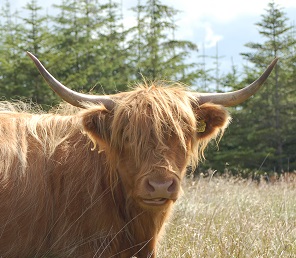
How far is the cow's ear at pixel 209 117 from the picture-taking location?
390 cm

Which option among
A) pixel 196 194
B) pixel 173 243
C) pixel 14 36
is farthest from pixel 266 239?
pixel 14 36

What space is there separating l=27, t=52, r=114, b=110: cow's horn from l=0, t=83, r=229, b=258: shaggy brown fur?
0.10m

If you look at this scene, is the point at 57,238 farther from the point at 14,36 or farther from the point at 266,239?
the point at 14,36

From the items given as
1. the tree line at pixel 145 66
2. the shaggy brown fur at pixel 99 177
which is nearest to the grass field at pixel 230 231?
the shaggy brown fur at pixel 99 177

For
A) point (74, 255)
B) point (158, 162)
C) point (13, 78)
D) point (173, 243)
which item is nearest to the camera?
point (158, 162)

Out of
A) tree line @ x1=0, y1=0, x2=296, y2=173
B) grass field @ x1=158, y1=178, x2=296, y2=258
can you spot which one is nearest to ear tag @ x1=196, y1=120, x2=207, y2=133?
grass field @ x1=158, y1=178, x2=296, y2=258

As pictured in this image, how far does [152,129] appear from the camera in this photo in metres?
3.53

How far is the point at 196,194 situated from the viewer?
275 inches

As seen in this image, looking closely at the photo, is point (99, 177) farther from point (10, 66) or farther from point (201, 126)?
point (10, 66)

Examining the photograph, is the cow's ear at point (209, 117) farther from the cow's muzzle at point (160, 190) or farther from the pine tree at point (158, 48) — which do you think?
the pine tree at point (158, 48)

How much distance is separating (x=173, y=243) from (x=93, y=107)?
1374 mm

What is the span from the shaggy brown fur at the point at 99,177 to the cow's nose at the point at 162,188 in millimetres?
193

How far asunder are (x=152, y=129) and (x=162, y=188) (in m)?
0.49

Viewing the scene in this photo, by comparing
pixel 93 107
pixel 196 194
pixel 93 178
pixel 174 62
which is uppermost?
pixel 174 62
